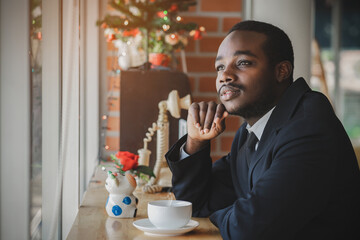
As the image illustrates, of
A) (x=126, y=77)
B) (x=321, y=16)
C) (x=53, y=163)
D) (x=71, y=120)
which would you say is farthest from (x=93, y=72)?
(x=321, y=16)

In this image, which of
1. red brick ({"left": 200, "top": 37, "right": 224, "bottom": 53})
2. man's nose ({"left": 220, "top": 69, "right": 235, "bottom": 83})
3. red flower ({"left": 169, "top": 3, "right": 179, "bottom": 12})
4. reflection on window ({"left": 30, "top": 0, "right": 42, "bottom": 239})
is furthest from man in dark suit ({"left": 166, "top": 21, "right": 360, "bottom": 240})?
red brick ({"left": 200, "top": 37, "right": 224, "bottom": 53})

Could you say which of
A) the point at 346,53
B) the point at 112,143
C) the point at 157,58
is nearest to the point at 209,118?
the point at 157,58

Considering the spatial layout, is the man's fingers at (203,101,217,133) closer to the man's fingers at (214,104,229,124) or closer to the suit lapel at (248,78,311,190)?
the man's fingers at (214,104,229,124)

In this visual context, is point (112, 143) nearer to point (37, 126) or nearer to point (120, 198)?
point (120, 198)

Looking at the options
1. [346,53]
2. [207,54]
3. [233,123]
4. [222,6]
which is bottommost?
[233,123]

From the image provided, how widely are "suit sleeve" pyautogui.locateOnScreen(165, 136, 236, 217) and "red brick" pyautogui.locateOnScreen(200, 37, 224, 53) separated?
3.70 ft

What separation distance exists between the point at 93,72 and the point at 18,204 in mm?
1783

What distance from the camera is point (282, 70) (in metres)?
1.43

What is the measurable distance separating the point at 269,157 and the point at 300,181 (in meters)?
0.14

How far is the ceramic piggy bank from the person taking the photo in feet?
4.54

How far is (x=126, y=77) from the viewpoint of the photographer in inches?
84.5

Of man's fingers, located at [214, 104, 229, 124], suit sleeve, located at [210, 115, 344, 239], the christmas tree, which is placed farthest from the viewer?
the christmas tree

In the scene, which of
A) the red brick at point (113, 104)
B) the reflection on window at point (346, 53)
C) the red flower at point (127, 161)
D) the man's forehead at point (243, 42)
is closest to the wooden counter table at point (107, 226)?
the red flower at point (127, 161)

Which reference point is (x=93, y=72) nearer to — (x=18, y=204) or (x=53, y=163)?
(x=53, y=163)
